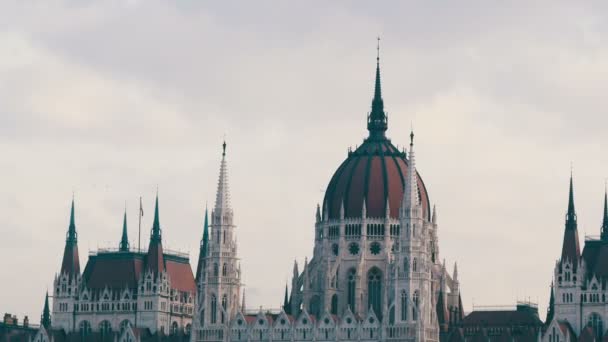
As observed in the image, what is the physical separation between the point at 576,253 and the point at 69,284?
52.9m

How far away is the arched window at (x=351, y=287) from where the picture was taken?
18812 cm

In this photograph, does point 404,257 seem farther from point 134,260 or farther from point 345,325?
point 134,260

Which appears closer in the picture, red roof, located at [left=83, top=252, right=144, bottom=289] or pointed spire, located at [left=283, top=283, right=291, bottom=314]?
pointed spire, located at [left=283, top=283, right=291, bottom=314]

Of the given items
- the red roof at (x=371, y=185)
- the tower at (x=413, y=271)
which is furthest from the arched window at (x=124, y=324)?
the tower at (x=413, y=271)

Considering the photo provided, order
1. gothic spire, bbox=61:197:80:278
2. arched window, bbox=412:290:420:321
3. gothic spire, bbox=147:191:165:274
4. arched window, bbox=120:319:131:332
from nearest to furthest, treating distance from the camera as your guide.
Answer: arched window, bbox=412:290:420:321 → arched window, bbox=120:319:131:332 → gothic spire, bbox=147:191:165:274 → gothic spire, bbox=61:197:80:278

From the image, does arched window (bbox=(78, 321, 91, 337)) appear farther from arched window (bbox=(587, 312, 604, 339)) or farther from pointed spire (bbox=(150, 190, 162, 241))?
arched window (bbox=(587, 312, 604, 339))

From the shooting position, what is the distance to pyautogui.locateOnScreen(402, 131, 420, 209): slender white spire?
582 feet

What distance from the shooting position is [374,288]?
18812 cm

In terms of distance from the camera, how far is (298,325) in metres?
180

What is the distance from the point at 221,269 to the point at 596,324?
37035 mm

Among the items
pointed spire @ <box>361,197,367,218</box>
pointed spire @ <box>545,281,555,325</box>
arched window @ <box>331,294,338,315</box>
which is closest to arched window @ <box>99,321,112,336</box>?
arched window @ <box>331,294,338,315</box>

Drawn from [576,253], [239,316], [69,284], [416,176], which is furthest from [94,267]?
[576,253]

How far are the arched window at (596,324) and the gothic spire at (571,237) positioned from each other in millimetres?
5139

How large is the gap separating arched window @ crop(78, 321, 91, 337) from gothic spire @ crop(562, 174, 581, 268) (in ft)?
162
